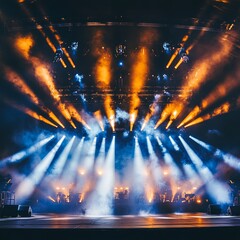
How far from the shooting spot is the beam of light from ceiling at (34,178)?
18797mm

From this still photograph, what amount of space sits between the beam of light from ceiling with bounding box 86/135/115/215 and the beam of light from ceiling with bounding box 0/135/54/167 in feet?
14.2

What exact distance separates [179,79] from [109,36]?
4963mm

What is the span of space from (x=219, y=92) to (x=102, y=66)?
6165 mm

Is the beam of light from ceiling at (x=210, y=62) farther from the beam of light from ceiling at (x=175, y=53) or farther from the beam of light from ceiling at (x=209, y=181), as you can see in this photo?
the beam of light from ceiling at (x=209, y=181)

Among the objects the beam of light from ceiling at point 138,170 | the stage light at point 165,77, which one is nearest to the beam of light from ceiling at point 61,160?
the beam of light from ceiling at point 138,170

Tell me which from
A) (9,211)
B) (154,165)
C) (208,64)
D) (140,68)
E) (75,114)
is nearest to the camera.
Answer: (9,211)

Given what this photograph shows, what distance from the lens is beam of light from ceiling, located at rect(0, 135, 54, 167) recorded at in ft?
54.9

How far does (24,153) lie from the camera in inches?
710

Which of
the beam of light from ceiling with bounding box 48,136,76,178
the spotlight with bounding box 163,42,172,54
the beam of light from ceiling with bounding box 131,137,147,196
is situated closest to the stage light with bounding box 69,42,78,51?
the spotlight with bounding box 163,42,172,54

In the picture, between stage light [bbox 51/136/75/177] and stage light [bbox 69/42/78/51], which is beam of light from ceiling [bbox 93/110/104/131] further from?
stage light [bbox 69/42/78/51]

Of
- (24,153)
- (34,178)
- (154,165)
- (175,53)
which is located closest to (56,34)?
(175,53)

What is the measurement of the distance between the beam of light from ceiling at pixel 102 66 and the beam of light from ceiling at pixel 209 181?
5.56 metres

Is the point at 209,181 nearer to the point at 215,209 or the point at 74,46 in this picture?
the point at 215,209
